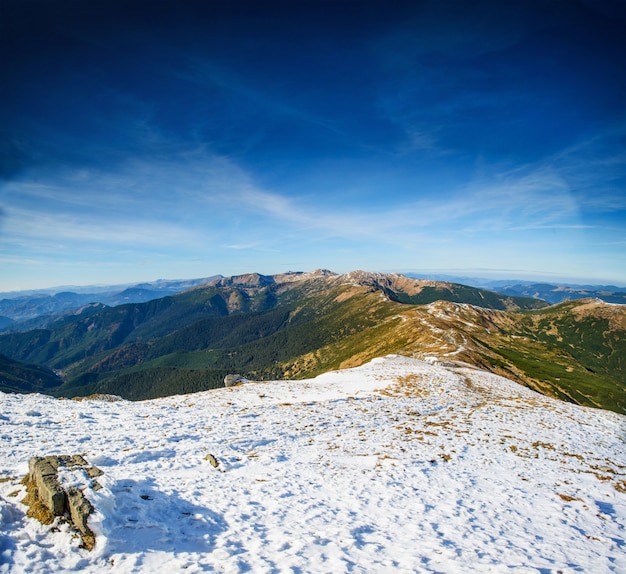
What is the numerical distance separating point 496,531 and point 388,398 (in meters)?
18.2

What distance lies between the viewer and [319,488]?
1316 centimetres

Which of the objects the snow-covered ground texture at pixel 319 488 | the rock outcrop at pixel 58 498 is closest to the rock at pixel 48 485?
the rock outcrop at pixel 58 498

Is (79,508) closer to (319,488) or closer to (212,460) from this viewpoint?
(212,460)

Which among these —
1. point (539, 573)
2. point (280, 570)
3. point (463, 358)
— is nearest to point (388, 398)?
point (539, 573)

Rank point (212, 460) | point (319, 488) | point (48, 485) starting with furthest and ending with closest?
point (212, 460) → point (319, 488) → point (48, 485)

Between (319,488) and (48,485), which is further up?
(48,485)

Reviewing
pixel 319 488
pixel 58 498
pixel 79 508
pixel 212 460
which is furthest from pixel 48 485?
pixel 319 488

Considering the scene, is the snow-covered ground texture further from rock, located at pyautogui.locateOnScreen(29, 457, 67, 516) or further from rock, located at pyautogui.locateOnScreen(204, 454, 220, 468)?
rock, located at pyautogui.locateOnScreen(29, 457, 67, 516)

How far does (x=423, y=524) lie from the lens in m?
11.2

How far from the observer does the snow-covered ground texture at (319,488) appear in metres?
8.53

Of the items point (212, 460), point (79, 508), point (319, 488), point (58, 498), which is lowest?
point (319, 488)

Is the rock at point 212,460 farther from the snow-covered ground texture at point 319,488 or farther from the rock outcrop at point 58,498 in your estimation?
the rock outcrop at point 58,498

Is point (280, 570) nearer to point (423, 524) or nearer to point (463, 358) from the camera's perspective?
point (423, 524)

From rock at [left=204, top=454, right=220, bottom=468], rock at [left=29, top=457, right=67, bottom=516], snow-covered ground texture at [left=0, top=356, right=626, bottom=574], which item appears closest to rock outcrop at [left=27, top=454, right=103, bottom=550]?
rock at [left=29, top=457, right=67, bottom=516]
